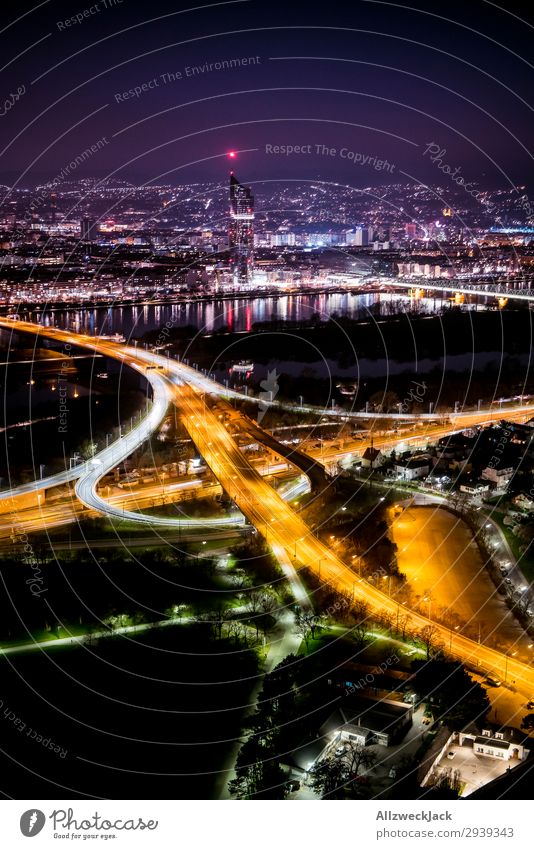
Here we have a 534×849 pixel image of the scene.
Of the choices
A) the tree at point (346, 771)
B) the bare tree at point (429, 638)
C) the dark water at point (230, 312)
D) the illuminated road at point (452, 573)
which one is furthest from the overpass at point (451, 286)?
the tree at point (346, 771)

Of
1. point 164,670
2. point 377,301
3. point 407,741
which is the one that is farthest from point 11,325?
point 407,741

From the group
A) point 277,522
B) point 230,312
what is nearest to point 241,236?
point 230,312

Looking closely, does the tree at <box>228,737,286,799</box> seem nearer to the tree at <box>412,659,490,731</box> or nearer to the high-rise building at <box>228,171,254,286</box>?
the tree at <box>412,659,490,731</box>

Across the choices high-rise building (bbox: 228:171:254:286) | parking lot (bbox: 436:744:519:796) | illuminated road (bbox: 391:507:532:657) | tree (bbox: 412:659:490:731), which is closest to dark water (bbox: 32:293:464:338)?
high-rise building (bbox: 228:171:254:286)

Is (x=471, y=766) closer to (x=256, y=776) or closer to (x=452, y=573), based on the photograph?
(x=256, y=776)

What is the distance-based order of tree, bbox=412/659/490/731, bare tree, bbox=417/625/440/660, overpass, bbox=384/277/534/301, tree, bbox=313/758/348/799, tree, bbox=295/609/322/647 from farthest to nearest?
overpass, bbox=384/277/534/301, tree, bbox=295/609/322/647, bare tree, bbox=417/625/440/660, tree, bbox=412/659/490/731, tree, bbox=313/758/348/799

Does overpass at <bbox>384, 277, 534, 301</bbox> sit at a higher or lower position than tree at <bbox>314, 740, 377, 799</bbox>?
higher
